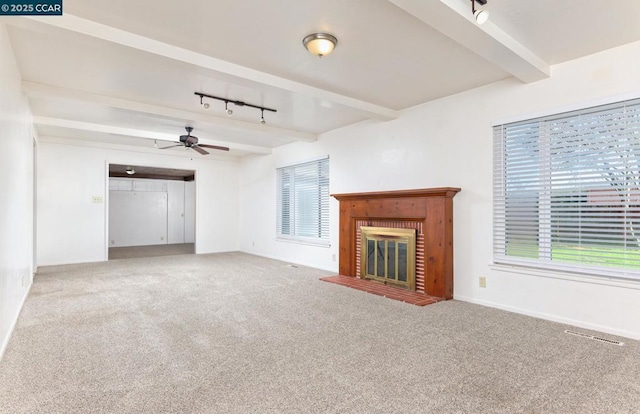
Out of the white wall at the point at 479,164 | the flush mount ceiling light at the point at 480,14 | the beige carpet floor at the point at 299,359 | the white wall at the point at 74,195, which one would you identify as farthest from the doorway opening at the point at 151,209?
the flush mount ceiling light at the point at 480,14

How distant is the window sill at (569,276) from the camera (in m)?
3.02

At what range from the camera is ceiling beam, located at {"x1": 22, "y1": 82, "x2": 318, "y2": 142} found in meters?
4.02

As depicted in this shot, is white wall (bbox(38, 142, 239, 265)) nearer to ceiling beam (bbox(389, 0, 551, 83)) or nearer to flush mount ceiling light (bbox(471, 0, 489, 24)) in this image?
ceiling beam (bbox(389, 0, 551, 83))

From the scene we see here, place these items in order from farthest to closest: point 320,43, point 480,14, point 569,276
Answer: point 569,276
point 320,43
point 480,14

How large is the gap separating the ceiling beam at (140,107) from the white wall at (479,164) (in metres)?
1.23

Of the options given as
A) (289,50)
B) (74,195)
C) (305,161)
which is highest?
(289,50)

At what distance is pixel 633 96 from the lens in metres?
3.00

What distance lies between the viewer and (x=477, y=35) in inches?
103

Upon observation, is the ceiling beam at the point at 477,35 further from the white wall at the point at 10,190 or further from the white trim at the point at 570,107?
the white wall at the point at 10,190

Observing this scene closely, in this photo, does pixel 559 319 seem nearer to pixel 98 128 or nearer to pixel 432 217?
pixel 432 217

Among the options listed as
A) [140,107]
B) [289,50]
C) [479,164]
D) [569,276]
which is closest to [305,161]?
[140,107]

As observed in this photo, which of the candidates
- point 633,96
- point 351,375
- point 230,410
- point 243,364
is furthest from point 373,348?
point 633,96

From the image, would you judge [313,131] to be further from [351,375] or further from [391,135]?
[351,375]

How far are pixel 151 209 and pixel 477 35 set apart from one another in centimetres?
1104
